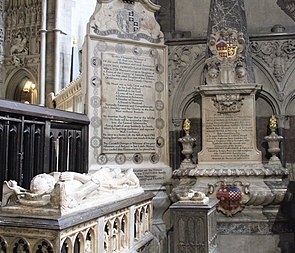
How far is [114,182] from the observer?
479 cm

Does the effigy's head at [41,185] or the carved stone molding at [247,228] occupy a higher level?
the effigy's head at [41,185]

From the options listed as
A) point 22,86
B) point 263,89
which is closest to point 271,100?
point 263,89

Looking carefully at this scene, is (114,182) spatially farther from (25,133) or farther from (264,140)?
(264,140)

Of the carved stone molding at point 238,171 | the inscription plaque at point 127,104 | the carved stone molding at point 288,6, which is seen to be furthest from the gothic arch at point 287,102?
the inscription plaque at point 127,104

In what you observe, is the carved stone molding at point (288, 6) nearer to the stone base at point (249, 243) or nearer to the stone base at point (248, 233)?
the stone base at point (248, 233)

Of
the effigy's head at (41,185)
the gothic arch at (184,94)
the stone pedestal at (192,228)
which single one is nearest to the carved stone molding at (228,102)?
the gothic arch at (184,94)

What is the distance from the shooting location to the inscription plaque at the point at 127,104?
24.0 ft

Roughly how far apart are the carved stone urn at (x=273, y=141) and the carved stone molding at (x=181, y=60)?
5.69ft

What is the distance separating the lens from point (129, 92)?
7.47 m

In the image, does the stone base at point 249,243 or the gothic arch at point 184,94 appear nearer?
the stone base at point 249,243

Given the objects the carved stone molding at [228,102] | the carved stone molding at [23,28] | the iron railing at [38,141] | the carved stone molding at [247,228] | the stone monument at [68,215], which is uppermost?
the carved stone molding at [23,28]

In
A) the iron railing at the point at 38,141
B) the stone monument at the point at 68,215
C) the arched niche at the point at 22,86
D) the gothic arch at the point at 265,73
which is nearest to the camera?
the stone monument at the point at 68,215

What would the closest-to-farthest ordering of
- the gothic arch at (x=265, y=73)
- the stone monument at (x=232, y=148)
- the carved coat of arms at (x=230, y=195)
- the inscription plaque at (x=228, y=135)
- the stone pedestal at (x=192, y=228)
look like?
the stone pedestal at (x=192, y=228)
the carved coat of arms at (x=230, y=195)
the stone monument at (x=232, y=148)
the inscription plaque at (x=228, y=135)
the gothic arch at (x=265, y=73)

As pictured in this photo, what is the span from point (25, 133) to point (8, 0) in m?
13.6
